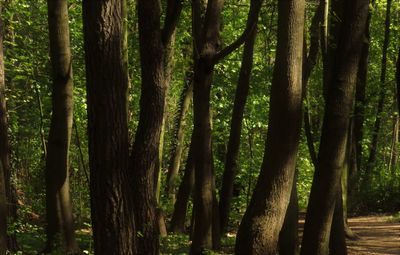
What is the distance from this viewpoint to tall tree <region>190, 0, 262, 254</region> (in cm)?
920

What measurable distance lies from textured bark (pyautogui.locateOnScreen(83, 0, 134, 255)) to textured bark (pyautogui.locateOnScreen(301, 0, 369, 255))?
10.7 feet

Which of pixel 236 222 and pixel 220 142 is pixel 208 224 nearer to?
pixel 236 222

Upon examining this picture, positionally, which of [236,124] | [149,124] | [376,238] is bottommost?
[376,238]

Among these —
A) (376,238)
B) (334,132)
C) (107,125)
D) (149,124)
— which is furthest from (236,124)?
(107,125)

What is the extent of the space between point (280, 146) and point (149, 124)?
1.67 meters

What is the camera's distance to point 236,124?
42.5 feet

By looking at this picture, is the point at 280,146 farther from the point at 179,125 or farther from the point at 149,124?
the point at 179,125

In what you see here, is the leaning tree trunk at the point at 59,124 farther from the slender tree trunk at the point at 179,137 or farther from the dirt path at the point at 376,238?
the slender tree trunk at the point at 179,137

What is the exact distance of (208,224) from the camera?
32.1 feet

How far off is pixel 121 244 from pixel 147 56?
8.61ft

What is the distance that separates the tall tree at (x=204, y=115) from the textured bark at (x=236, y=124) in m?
2.55

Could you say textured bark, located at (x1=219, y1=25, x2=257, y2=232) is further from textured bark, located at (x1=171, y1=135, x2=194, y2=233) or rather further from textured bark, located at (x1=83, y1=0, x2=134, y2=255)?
textured bark, located at (x1=83, y1=0, x2=134, y2=255)

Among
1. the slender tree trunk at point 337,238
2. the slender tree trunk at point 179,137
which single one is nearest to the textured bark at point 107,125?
the slender tree trunk at point 337,238

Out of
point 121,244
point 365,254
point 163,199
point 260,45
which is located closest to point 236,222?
point 163,199
